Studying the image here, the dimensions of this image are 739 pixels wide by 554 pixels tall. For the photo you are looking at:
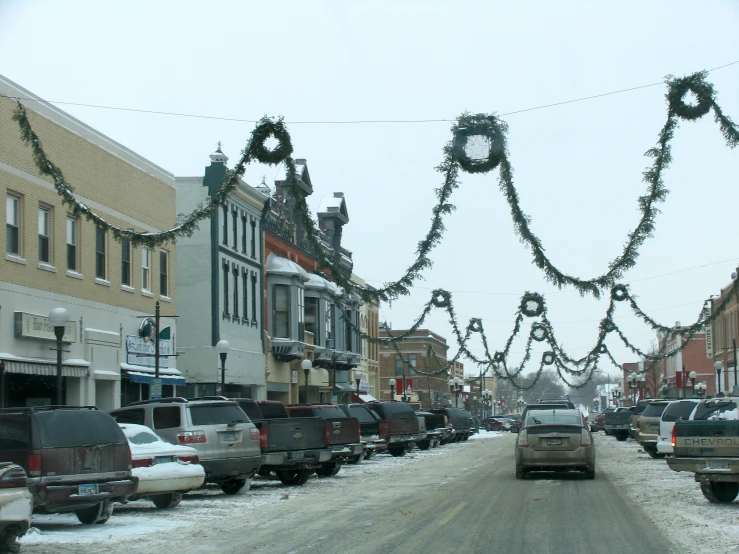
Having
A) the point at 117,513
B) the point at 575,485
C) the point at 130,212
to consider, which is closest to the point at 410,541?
the point at 117,513

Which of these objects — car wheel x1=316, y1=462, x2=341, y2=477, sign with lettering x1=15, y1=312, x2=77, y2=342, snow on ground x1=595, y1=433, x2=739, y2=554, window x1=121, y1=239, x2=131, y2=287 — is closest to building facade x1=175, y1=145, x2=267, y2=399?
window x1=121, y1=239, x2=131, y2=287

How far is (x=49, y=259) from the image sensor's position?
98.6ft

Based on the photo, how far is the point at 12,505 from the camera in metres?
11.9

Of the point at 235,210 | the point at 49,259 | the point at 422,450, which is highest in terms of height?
the point at 235,210

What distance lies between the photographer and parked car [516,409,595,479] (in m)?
22.8

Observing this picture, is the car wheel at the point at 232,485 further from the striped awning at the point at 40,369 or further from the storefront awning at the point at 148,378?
the storefront awning at the point at 148,378

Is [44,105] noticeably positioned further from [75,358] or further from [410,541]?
[410,541]

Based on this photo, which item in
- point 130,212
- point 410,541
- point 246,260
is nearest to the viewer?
point 410,541

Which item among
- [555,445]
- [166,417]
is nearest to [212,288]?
[555,445]

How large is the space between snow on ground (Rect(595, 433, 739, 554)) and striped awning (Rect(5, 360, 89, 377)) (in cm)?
1470

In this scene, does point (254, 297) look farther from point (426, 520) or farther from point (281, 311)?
point (426, 520)

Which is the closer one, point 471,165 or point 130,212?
point 471,165

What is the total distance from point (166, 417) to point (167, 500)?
2.17 metres

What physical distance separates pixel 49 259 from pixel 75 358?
9.99ft
